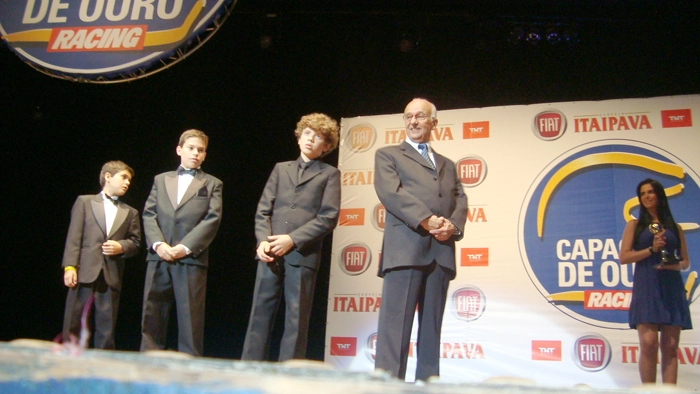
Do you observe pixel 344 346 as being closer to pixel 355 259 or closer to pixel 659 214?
pixel 355 259

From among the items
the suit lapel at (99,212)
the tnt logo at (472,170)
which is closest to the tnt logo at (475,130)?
the tnt logo at (472,170)

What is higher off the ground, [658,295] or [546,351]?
[658,295]

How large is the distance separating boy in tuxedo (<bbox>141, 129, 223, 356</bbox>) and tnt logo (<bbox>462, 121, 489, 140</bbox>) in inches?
→ 83.7

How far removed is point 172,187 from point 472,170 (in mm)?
2318

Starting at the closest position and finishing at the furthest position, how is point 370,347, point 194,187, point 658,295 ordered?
point 194,187, point 658,295, point 370,347

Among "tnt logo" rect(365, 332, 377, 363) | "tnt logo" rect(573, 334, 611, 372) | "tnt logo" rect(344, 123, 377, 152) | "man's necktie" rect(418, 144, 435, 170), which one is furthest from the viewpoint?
"tnt logo" rect(344, 123, 377, 152)

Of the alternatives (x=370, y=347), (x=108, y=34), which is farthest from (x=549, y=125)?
(x=108, y=34)

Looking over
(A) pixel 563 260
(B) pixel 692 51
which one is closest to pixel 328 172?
(A) pixel 563 260

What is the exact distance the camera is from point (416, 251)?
3.23 meters

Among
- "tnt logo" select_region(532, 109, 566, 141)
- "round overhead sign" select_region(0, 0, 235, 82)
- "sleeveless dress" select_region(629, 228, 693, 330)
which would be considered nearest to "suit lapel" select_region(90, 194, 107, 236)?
"round overhead sign" select_region(0, 0, 235, 82)

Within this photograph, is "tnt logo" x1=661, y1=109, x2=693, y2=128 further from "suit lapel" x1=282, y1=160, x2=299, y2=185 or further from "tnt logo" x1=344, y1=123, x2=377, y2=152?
"suit lapel" x1=282, y1=160, x2=299, y2=185

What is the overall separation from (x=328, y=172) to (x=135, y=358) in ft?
8.80

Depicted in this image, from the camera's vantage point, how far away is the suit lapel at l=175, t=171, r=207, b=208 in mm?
3961

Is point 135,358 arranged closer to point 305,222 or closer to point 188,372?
point 188,372
